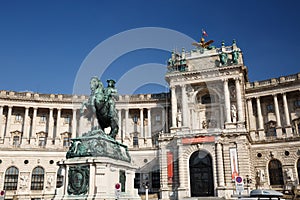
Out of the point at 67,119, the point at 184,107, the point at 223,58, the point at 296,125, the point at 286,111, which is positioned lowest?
the point at 296,125

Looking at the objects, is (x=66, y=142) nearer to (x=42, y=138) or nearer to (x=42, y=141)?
(x=42, y=141)

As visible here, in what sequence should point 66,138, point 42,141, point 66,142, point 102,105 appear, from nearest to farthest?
point 102,105 < point 42,141 < point 66,142 < point 66,138

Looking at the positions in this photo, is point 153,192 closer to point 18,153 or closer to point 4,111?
point 18,153

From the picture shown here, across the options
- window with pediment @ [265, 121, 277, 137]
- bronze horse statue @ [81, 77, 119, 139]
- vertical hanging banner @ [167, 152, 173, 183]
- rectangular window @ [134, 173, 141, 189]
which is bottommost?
rectangular window @ [134, 173, 141, 189]

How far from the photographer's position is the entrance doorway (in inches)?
1612

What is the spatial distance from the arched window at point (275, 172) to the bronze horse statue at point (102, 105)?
3252cm

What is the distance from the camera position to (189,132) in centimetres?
4234

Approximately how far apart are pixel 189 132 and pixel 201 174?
5.79 metres

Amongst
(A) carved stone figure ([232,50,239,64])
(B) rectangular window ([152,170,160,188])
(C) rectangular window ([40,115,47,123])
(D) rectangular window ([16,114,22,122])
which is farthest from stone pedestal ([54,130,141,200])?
(D) rectangular window ([16,114,22,122])

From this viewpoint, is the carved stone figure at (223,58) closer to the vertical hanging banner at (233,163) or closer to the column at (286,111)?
the column at (286,111)

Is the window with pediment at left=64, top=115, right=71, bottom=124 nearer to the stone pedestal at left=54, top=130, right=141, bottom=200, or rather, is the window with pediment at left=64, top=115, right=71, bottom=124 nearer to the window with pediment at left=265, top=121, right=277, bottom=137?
the window with pediment at left=265, top=121, right=277, bottom=137

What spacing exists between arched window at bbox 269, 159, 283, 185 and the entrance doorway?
A: 9.64 m

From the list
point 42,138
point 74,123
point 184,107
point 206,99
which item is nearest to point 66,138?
point 74,123

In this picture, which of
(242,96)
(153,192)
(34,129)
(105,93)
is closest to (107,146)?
(105,93)
